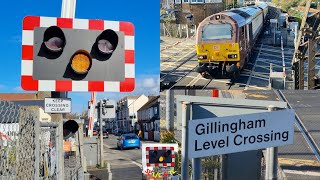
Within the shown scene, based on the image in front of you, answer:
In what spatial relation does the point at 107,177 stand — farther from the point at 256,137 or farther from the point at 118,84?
the point at 256,137

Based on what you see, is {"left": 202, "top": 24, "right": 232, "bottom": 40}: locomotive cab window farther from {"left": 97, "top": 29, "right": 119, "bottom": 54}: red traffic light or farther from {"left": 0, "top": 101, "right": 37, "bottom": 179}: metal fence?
{"left": 0, "top": 101, "right": 37, "bottom": 179}: metal fence

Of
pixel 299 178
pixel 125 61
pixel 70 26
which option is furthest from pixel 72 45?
pixel 299 178

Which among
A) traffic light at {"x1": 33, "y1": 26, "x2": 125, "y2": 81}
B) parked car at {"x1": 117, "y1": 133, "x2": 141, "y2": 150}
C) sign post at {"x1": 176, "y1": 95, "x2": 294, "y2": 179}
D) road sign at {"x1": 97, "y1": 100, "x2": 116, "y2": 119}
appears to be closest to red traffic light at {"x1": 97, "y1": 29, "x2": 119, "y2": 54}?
traffic light at {"x1": 33, "y1": 26, "x2": 125, "y2": 81}

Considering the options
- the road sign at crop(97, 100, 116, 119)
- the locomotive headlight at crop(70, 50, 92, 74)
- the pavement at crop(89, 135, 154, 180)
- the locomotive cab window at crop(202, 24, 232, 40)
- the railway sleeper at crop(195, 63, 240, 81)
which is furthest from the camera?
the locomotive cab window at crop(202, 24, 232, 40)

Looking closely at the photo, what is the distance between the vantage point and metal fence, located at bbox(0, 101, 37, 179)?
1.86 meters

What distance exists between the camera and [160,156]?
22.5ft

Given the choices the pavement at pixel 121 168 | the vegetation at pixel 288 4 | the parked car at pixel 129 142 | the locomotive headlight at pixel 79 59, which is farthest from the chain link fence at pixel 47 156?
the parked car at pixel 129 142

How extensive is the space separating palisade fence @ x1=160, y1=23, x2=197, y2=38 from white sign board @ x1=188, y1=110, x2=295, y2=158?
654 centimetres

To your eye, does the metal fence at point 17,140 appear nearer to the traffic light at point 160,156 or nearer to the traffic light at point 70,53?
the traffic light at point 70,53

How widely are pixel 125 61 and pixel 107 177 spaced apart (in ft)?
16.3

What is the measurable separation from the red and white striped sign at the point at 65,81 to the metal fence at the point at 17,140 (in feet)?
0.42

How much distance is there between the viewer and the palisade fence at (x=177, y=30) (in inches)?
326

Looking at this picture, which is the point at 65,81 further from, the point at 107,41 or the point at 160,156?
the point at 160,156

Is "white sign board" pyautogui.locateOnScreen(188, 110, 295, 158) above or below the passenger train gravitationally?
below
